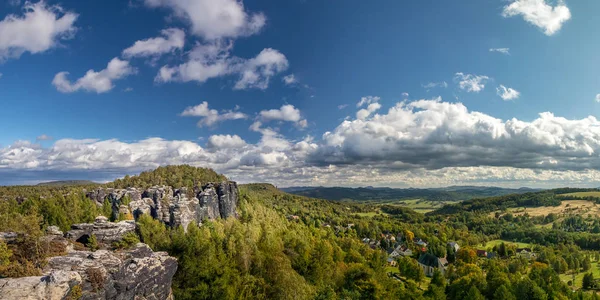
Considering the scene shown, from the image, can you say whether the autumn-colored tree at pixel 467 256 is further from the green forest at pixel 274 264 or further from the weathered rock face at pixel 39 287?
the weathered rock face at pixel 39 287

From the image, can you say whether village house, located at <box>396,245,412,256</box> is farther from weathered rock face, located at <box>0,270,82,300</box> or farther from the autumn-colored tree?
weathered rock face, located at <box>0,270,82,300</box>

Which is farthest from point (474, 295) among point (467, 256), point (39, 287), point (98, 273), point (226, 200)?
point (226, 200)

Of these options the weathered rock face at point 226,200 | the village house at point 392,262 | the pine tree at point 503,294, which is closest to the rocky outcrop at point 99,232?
the weathered rock face at point 226,200

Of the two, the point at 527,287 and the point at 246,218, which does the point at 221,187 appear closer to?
the point at 246,218

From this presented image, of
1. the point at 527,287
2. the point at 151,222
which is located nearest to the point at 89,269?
the point at 151,222

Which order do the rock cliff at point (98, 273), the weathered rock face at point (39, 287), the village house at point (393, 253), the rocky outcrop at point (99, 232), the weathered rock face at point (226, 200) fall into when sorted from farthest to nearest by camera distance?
the village house at point (393, 253) → the weathered rock face at point (226, 200) → the rocky outcrop at point (99, 232) → the rock cliff at point (98, 273) → the weathered rock face at point (39, 287)

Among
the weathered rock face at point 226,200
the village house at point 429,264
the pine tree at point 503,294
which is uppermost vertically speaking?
the weathered rock face at point 226,200
